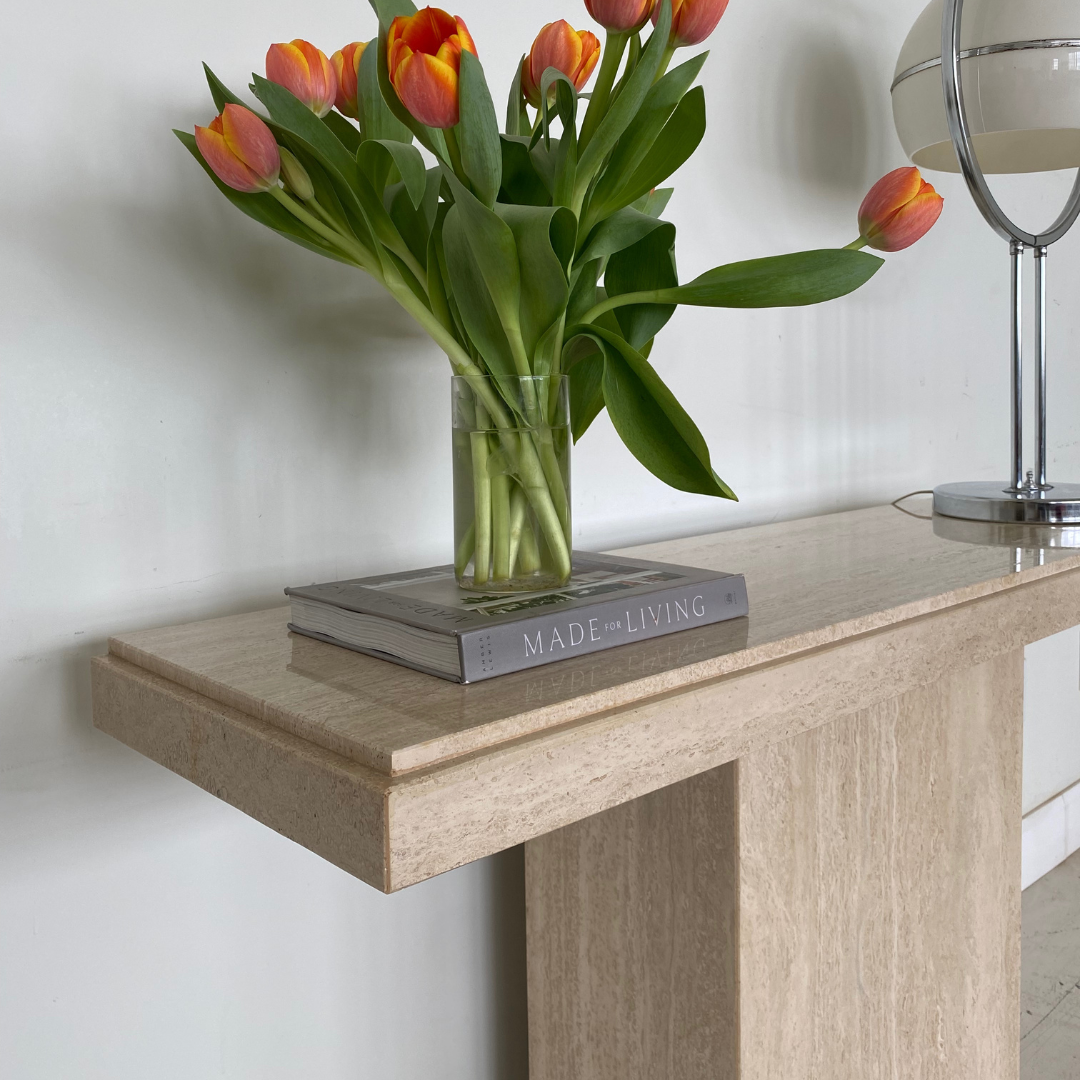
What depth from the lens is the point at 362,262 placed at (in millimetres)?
702

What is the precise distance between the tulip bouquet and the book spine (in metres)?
0.07

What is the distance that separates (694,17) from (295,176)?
26cm

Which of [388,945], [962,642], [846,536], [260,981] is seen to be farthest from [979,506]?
[260,981]

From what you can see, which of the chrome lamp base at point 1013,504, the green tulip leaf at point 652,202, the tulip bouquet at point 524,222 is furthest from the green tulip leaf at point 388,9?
the chrome lamp base at point 1013,504

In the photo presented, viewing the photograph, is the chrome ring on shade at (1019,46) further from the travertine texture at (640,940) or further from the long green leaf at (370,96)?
the travertine texture at (640,940)

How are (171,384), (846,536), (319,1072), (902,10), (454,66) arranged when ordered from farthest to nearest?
(902,10)
(846,536)
(319,1072)
(171,384)
(454,66)

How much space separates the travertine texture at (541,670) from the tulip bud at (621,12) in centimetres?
37

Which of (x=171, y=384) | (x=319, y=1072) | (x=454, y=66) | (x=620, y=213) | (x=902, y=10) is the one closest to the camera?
(x=454, y=66)

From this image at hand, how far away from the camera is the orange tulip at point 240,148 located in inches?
23.5

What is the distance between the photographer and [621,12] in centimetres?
61

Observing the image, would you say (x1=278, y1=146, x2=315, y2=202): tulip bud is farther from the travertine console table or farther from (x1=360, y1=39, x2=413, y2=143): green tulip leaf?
the travertine console table

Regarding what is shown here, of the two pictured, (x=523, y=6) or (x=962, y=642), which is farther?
(x=523, y=6)

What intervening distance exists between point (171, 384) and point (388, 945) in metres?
0.55

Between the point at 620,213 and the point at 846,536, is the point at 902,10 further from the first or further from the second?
the point at 620,213
